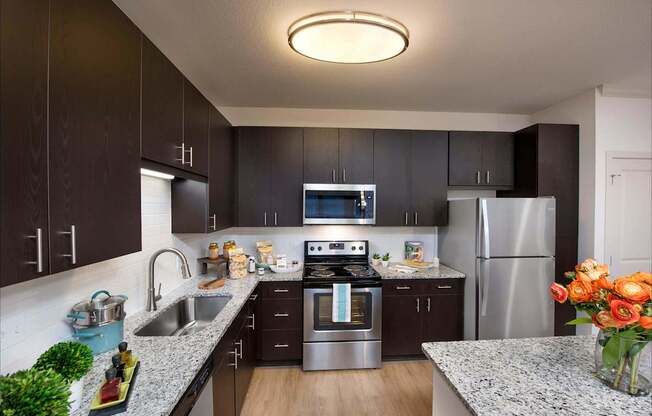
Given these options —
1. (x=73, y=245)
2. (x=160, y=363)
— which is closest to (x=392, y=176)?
(x=160, y=363)

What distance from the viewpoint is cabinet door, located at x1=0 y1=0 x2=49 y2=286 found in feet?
2.40

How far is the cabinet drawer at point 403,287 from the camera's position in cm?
295

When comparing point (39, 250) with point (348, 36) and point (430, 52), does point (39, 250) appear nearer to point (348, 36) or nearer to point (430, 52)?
point (348, 36)

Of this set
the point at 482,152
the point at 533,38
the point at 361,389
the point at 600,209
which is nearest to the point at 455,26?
the point at 533,38

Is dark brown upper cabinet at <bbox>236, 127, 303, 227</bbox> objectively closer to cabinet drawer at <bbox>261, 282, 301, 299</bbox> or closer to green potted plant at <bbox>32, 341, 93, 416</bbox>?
cabinet drawer at <bbox>261, 282, 301, 299</bbox>

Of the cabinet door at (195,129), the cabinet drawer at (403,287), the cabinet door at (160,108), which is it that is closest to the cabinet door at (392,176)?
the cabinet drawer at (403,287)

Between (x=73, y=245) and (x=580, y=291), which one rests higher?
(x=73, y=245)

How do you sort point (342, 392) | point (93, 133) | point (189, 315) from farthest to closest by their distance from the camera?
point (342, 392)
point (189, 315)
point (93, 133)

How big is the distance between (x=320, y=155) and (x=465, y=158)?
5.15 ft

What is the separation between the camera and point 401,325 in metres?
2.96

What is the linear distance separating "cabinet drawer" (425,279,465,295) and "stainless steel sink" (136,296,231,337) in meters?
1.89

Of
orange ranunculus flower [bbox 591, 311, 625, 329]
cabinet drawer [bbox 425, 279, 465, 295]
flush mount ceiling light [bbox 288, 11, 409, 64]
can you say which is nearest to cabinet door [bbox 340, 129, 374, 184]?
cabinet drawer [bbox 425, 279, 465, 295]

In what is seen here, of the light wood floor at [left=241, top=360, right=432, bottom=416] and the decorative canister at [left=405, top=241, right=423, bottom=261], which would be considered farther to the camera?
the decorative canister at [left=405, top=241, right=423, bottom=261]

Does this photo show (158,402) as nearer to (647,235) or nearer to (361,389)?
(361,389)
